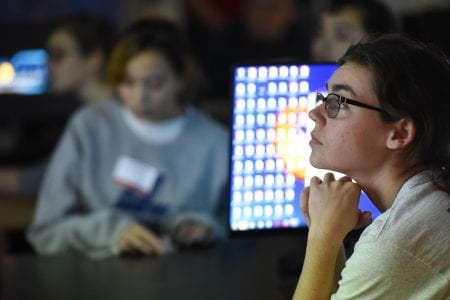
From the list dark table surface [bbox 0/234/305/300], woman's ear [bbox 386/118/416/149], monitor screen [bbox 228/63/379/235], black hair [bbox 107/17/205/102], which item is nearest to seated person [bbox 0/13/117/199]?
black hair [bbox 107/17/205/102]

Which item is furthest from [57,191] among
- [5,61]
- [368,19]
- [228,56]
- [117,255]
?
[228,56]

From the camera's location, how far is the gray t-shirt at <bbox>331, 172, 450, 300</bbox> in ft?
4.18

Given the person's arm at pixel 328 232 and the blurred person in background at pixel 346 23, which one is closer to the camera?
the person's arm at pixel 328 232

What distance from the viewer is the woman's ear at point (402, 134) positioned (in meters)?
1.36

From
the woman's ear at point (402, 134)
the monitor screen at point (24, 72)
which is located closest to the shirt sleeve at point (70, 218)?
the woman's ear at point (402, 134)

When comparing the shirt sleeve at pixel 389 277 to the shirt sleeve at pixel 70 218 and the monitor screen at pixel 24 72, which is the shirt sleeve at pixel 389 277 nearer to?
the shirt sleeve at pixel 70 218

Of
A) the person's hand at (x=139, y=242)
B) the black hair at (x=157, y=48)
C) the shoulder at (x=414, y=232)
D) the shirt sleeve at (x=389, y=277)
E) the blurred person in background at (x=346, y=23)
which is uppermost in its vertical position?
the blurred person in background at (x=346, y=23)

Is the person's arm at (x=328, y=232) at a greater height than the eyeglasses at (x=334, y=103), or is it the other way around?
the eyeglasses at (x=334, y=103)

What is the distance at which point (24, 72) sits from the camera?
3.91 metres

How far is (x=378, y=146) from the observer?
1.39 m

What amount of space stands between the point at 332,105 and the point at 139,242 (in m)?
1.05

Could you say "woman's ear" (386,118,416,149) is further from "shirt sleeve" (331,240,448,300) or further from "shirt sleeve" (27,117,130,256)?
"shirt sleeve" (27,117,130,256)

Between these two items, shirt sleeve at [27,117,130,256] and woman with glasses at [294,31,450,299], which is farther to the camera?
shirt sleeve at [27,117,130,256]

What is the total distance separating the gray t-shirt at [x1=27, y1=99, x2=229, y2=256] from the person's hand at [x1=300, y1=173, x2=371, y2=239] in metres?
1.02
